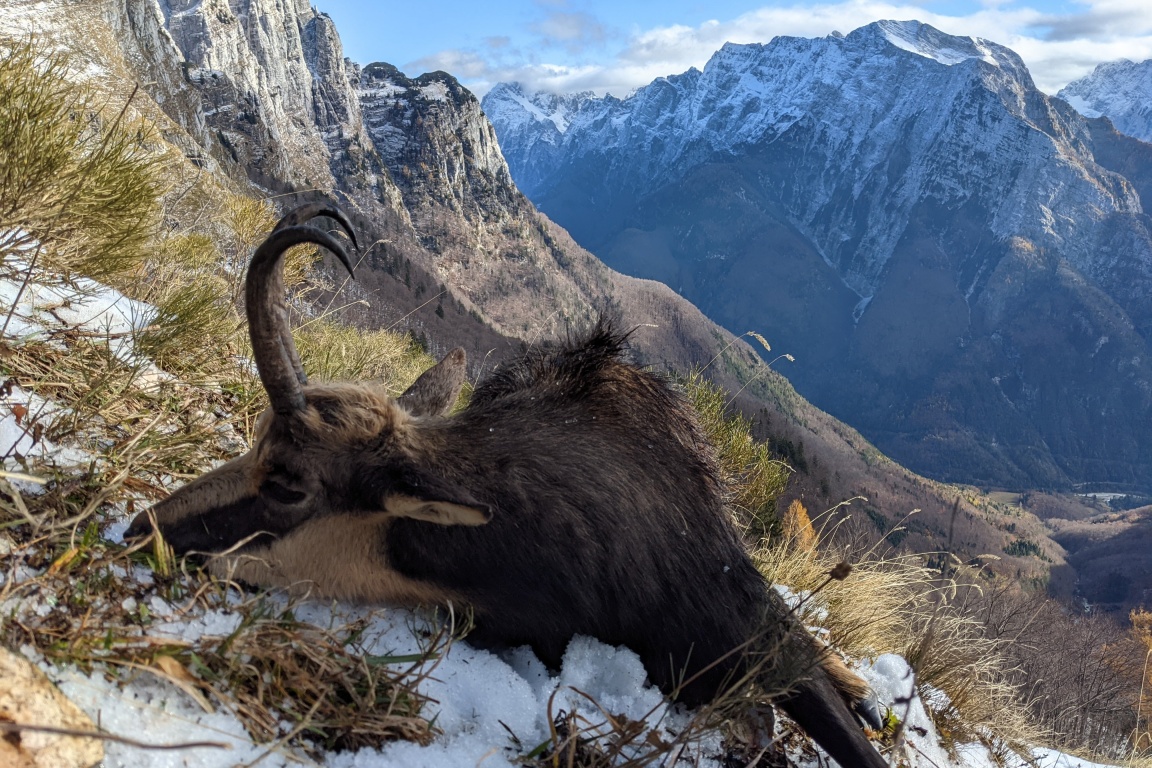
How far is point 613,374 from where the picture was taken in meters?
3.76

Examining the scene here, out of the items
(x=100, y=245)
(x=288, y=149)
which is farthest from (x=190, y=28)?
(x=100, y=245)

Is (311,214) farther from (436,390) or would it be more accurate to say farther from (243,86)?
(243,86)

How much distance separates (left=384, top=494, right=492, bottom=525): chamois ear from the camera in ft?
8.22

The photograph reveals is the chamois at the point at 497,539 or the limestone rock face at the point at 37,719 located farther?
the chamois at the point at 497,539

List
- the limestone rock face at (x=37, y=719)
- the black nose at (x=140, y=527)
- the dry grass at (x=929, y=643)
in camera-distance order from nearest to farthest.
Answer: the limestone rock face at (x=37, y=719)
the black nose at (x=140, y=527)
the dry grass at (x=929, y=643)

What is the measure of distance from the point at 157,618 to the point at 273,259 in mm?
1239

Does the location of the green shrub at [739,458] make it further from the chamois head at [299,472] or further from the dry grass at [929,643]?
the chamois head at [299,472]

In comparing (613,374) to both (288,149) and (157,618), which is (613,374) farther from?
(288,149)

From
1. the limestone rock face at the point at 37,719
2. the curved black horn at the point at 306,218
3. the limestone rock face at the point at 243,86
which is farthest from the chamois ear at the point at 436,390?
the limestone rock face at the point at 243,86

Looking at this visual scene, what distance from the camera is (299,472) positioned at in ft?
9.56

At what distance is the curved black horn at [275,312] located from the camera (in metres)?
2.42

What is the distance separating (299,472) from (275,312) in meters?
0.72

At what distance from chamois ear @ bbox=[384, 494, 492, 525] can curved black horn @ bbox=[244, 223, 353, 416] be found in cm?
60

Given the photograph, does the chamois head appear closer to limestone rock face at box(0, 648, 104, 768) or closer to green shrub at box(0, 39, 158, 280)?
limestone rock face at box(0, 648, 104, 768)
